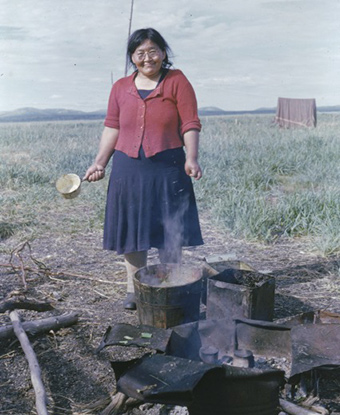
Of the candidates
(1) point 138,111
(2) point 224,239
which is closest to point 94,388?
(1) point 138,111

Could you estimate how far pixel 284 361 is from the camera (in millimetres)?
3018

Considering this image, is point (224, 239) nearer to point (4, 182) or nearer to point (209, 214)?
point (209, 214)

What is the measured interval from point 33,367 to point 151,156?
163cm

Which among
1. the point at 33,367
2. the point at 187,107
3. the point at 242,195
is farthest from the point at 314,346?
the point at 242,195

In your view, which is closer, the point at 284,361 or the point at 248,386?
the point at 248,386

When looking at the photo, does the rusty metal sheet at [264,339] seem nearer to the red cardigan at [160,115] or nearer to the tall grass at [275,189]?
the red cardigan at [160,115]

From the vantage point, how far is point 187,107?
11.3 feet

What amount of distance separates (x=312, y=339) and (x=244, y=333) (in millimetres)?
425

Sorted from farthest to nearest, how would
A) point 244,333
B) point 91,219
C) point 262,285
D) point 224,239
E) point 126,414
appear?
point 91,219 < point 224,239 < point 262,285 < point 244,333 < point 126,414

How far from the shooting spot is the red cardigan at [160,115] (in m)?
3.46

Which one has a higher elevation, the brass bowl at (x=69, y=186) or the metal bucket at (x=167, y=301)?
the brass bowl at (x=69, y=186)

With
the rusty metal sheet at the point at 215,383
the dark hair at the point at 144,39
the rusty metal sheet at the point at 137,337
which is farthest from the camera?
the dark hair at the point at 144,39

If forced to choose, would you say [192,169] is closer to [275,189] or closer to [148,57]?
[148,57]

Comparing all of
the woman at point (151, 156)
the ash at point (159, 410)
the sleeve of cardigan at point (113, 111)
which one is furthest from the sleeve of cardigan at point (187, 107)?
the ash at point (159, 410)
